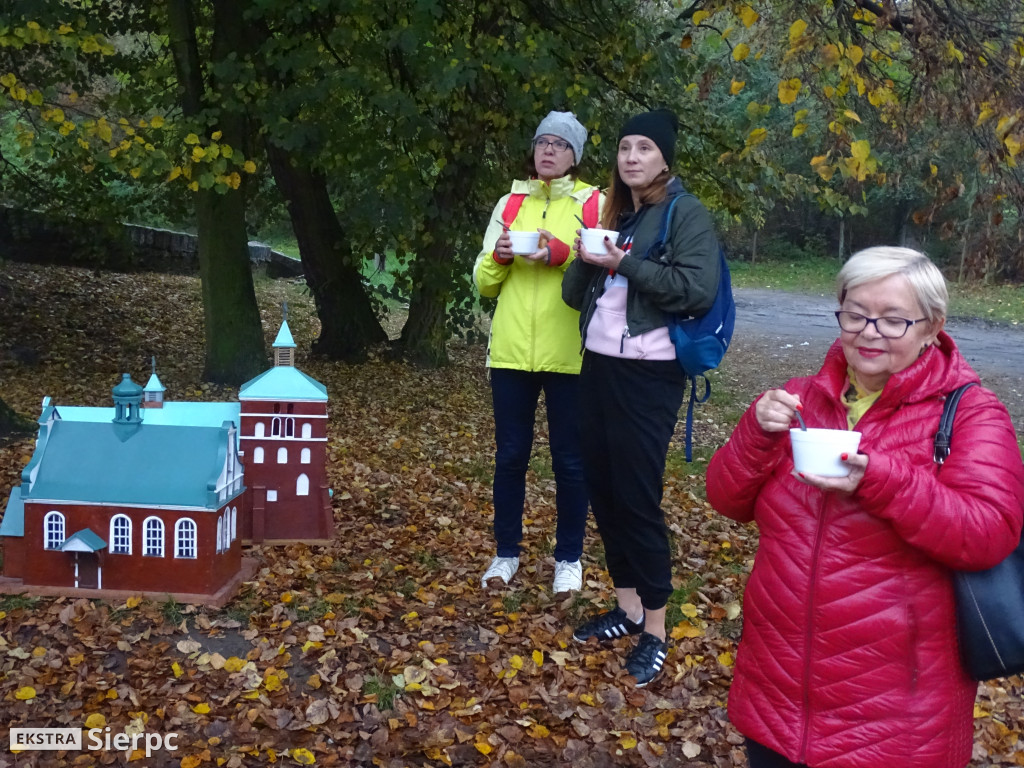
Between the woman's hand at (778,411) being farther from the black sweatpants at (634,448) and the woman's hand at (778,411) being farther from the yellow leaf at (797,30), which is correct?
the yellow leaf at (797,30)

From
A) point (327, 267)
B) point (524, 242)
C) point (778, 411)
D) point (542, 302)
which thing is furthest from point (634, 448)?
point (327, 267)

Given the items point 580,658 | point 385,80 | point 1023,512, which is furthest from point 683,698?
point 385,80

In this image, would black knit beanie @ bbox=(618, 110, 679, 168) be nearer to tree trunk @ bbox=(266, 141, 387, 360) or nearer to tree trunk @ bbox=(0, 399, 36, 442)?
tree trunk @ bbox=(0, 399, 36, 442)

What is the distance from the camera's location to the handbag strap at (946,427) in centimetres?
186

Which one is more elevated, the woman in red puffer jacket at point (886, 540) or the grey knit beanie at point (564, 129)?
the grey knit beanie at point (564, 129)

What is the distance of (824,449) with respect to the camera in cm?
178

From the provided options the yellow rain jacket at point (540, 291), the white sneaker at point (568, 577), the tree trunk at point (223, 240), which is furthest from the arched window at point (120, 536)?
the tree trunk at point (223, 240)

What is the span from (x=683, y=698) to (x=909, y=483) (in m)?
2.01

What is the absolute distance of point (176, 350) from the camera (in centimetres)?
1076

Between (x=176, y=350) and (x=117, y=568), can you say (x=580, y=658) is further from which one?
(x=176, y=350)

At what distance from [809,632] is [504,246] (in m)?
2.20

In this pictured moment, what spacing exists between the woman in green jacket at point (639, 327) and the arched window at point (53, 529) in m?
2.39

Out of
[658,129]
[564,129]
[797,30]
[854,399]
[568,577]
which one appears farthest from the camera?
[797,30]

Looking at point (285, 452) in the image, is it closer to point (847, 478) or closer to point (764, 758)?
point (764, 758)
